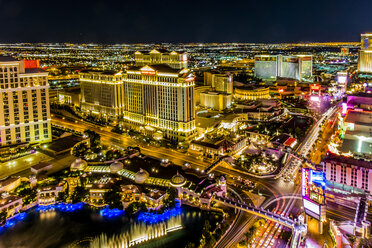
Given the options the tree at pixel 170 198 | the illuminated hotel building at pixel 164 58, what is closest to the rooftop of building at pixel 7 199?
the tree at pixel 170 198

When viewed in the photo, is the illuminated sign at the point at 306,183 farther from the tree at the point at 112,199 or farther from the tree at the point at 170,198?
the tree at the point at 112,199

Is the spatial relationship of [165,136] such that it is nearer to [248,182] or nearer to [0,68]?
[248,182]

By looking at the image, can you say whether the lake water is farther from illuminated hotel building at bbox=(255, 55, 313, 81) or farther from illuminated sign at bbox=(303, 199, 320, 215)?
illuminated hotel building at bbox=(255, 55, 313, 81)

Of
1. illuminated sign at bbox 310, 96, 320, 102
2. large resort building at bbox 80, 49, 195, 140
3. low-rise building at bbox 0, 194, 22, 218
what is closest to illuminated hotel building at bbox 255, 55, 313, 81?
illuminated sign at bbox 310, 96, 320, 102

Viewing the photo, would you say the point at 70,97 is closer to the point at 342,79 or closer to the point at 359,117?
the point at 359,117

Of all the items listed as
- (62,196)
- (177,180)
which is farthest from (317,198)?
(62,196)

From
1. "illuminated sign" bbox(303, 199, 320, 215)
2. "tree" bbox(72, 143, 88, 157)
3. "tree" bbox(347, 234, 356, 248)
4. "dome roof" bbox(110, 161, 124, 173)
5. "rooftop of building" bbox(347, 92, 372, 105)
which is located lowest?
"tree" bbox(347, 234, 356, 248)
